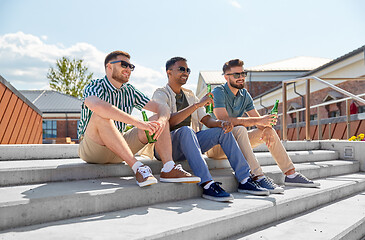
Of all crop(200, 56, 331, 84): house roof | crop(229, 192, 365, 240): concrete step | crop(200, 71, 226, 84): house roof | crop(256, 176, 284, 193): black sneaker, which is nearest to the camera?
crop(229, 192, 365, 240): concrete step

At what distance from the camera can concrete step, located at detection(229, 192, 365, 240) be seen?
218 cm

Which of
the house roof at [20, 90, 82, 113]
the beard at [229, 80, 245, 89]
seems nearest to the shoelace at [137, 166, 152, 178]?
the beard at [229, 80, 245, 89]

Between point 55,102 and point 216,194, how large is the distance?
23.5 meters

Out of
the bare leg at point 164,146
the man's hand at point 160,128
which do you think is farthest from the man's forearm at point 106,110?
the bare leg at point 164,146

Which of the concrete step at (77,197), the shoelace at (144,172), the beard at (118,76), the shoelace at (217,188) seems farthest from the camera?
the beard at (118,76)

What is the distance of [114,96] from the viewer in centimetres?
266

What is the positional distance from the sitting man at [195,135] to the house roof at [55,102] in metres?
20.8

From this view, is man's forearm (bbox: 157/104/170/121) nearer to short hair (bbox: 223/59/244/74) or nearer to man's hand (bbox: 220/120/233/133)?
man's hand (bbox: 220/120/233/133)

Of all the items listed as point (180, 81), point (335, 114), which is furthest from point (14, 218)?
point (335, 114)

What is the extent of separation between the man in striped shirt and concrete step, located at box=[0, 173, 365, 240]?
0.27 meters

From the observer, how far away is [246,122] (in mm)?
3143

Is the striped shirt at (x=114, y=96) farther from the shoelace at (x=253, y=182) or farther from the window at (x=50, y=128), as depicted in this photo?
the window at (x=50, y=128)

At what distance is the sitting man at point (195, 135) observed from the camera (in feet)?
8.45

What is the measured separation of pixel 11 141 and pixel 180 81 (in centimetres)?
328
